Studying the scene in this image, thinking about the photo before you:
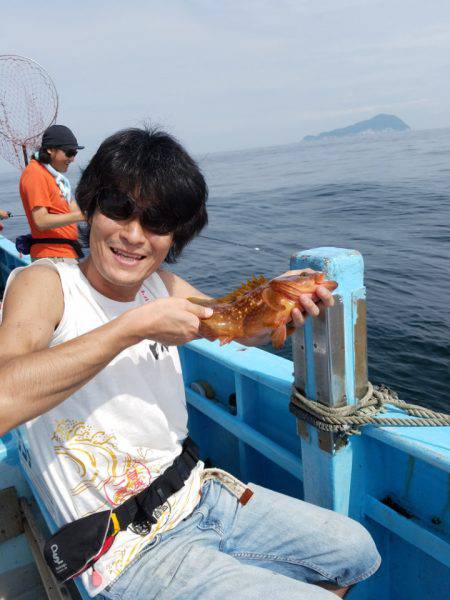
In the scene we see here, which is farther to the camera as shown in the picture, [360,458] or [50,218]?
[50,218]

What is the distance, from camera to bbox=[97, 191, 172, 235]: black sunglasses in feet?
7.61

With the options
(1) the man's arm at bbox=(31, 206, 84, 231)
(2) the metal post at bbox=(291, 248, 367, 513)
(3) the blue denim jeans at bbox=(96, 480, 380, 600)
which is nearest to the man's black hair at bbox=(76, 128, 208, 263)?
(2) the metal post at bbox=(291, 248, 367, 513)

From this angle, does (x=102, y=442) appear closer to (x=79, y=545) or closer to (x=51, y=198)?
(x=79, y=545)

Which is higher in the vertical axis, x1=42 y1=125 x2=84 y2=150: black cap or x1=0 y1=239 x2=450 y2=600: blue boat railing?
x1=42 y1=125 x2=84 y2=150: black cap

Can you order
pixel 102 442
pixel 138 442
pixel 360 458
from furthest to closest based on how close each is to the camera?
pixel 360 458 < pixel 138 442 < pixel 102 442

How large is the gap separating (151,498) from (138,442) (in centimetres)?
28

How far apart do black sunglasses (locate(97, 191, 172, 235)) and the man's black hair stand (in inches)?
0.6

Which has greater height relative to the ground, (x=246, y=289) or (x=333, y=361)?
(x=246, y=289)

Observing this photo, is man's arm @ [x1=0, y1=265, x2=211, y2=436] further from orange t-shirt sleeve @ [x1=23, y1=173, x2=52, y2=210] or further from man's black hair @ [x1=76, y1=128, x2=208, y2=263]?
orange t-shirt sleeve @ [x1=23, y1=173, x2=52, y2=210]

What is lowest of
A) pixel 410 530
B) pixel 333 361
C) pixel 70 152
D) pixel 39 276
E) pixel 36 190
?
pixel 410 530

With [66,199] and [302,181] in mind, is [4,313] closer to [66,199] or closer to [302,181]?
[66,199]

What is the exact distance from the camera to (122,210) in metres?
2.32

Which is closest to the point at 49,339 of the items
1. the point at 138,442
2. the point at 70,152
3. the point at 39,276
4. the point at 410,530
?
the point at 39,276

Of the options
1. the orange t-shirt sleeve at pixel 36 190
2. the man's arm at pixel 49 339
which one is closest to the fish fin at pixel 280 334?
the man's arm at pixel 49 339
